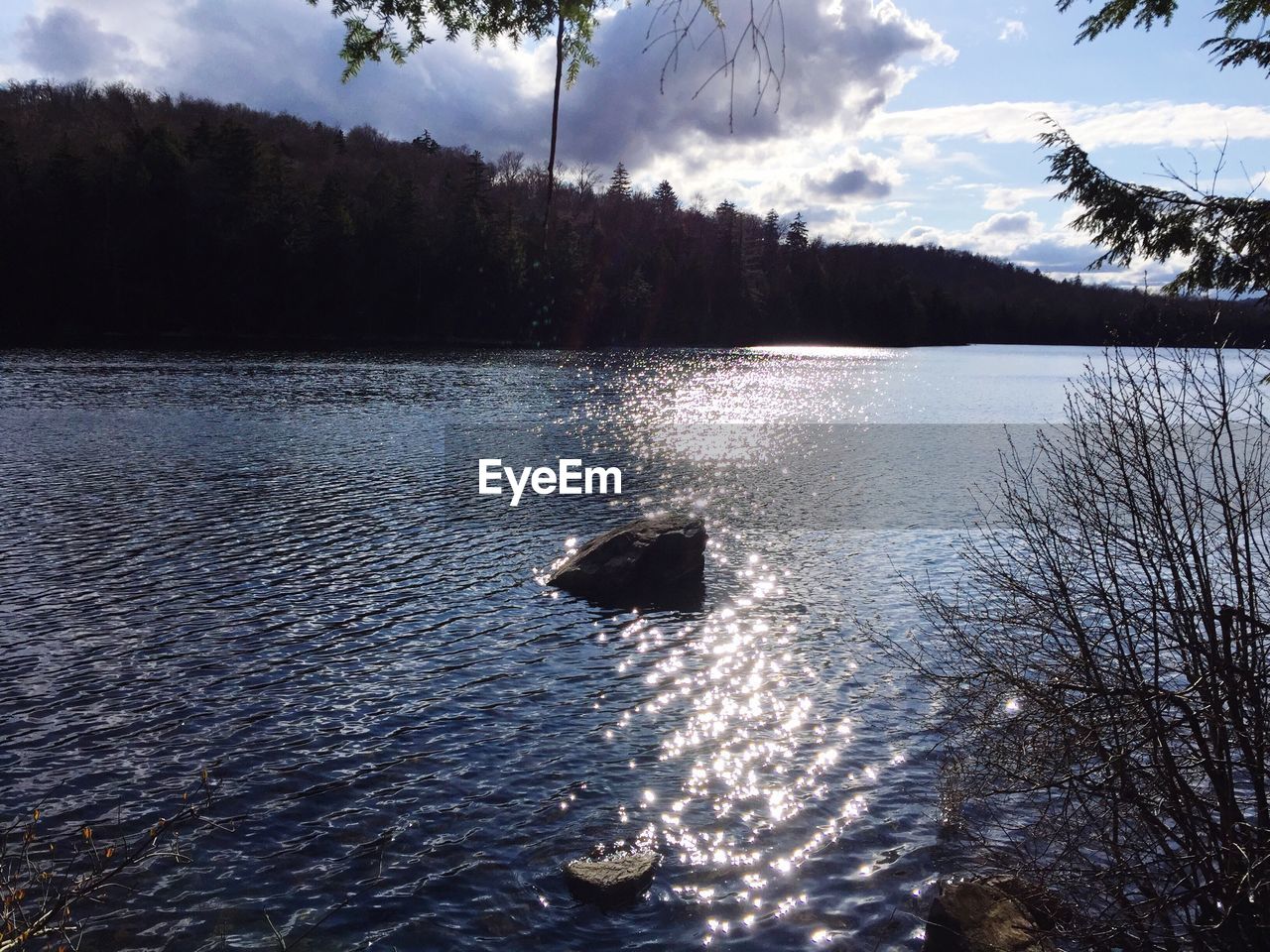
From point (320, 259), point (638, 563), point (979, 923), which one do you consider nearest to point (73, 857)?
point (979, 923)

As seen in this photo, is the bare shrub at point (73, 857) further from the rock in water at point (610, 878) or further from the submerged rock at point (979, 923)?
the submerged rock at point (979, 923)

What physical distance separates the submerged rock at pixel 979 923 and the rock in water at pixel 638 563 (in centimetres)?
1228

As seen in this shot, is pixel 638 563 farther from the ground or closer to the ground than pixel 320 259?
closer to the ground

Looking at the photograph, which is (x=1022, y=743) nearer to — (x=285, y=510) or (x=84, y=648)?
(x=84, y=648)

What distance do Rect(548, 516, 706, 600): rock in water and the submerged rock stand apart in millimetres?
12277

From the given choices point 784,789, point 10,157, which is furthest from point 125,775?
point 10,157

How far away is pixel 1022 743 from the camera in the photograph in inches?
337

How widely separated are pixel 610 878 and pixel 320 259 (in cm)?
10888

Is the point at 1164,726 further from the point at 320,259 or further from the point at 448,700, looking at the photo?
the point at 320,259

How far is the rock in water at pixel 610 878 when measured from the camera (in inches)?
347

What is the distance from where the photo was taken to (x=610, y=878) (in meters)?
8.91

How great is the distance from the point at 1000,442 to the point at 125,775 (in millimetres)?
46017

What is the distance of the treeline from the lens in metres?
92.9

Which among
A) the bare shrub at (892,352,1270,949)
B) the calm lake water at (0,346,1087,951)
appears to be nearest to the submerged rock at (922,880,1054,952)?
the bare shrub at (892,352,1270,949)
